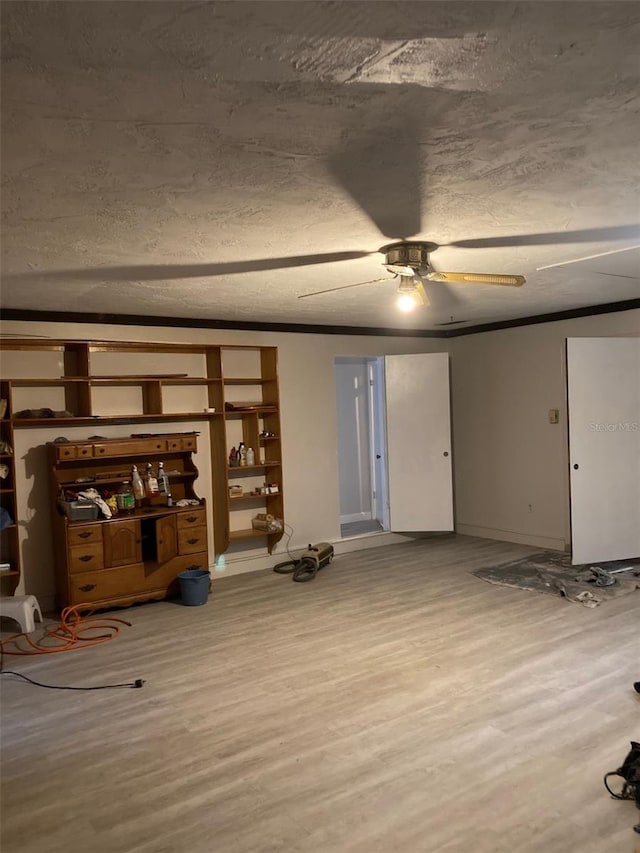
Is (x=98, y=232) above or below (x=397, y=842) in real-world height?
above

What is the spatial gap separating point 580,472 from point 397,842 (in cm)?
409

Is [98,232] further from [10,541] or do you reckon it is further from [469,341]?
[469,341]

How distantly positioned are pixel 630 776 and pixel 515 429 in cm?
458

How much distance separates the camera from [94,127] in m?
1.84

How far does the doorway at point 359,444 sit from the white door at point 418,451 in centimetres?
101

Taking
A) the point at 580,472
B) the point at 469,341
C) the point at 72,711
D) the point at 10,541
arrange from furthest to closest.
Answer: the point at 469,341
the point at 580,472
the point at 10,541
the point at 72,711

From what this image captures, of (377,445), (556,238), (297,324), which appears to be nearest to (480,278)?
(556,238)

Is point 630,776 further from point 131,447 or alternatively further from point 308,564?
point 131,447

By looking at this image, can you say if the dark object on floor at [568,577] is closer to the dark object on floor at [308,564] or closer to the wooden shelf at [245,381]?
the dark object on floor at [308,564]

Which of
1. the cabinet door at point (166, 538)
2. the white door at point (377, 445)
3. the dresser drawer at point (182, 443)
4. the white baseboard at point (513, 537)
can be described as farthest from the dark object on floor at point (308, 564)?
the white baseboard at point (513, 537)

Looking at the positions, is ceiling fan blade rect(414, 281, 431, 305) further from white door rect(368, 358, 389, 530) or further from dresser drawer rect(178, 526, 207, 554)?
white door rect(368, 358, 389, 530)

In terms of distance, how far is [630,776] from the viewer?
2.44 m

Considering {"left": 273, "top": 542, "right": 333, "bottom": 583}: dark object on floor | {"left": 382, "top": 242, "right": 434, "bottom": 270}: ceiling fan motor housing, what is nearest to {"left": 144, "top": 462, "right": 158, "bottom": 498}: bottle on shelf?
{"left": 273, "top": 542, "right": 333, "bottom": 583}: dark object on floor

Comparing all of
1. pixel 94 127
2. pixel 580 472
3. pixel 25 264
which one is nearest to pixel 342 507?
pixel 580 472
